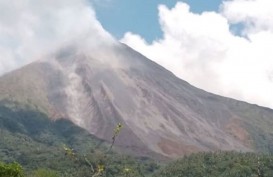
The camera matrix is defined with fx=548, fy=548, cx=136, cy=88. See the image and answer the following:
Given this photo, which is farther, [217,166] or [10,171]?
[217,166]

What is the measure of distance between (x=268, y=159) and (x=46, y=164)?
7701 cm

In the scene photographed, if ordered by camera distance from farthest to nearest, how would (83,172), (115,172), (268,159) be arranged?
(115,172), (268,159), (83,172)

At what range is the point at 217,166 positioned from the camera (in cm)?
18312

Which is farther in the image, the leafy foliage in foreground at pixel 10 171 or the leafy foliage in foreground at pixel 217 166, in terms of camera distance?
the leafy foliage in foreground at pixel 217 166

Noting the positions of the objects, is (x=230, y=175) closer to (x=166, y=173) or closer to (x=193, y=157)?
(x=166, y=173)

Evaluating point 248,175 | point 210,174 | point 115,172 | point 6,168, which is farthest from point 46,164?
point 6,168

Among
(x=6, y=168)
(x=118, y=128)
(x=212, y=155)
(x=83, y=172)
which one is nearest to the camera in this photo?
(x=118, y=128)

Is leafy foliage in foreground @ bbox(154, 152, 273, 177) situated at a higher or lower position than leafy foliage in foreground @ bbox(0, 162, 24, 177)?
higher

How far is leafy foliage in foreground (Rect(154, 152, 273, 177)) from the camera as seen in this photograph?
537 feet

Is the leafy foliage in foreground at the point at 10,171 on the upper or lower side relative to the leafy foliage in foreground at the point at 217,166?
lower

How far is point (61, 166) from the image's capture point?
617ft

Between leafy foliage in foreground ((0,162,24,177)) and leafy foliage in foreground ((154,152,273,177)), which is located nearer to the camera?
leafy foliage in foreground ((0,162,24,177))

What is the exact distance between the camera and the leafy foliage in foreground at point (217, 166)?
164 metres

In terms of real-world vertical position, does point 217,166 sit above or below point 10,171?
above
